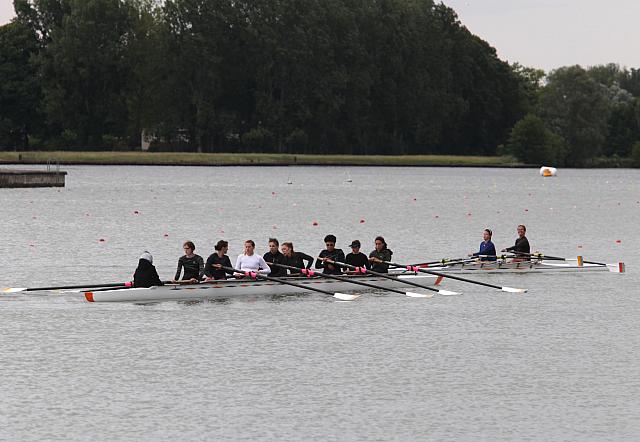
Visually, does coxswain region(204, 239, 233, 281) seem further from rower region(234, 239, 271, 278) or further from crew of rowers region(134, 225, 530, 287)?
rower region(234, 239, 271, 278)

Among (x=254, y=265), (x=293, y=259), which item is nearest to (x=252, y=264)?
(x=254, y=265)

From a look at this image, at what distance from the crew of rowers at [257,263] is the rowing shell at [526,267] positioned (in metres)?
4.73

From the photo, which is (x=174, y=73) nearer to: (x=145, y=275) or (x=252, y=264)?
(x=252, y=264)

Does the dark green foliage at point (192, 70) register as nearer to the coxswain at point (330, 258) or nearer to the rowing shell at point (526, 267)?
the rowing shell at point (526, 267)

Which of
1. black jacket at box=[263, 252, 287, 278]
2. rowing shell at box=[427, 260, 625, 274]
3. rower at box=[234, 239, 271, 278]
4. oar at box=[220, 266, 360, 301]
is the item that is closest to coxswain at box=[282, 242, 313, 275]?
black jacket at box=[263, 252, 287, 278]

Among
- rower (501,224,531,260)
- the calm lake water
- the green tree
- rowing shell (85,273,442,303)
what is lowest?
the calm lake water

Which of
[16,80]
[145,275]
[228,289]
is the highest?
[16,80]

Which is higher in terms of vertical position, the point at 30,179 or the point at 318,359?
the point at 318,359

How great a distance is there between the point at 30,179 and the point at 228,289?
3291 inches

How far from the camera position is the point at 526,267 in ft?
148

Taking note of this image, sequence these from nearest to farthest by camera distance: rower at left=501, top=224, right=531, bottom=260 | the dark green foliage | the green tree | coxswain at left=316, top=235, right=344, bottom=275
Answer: coxswain at left=316, top=235, right=344, bottom=275 < rower at left=501, top=224, right=531, bottom=260 < the dark green foliage < the green tree

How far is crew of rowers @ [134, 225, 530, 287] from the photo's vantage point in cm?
3478

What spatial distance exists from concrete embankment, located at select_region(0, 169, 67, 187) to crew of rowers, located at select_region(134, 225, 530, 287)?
257 ft

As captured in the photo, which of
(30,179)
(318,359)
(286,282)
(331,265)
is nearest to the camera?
(318,359)
